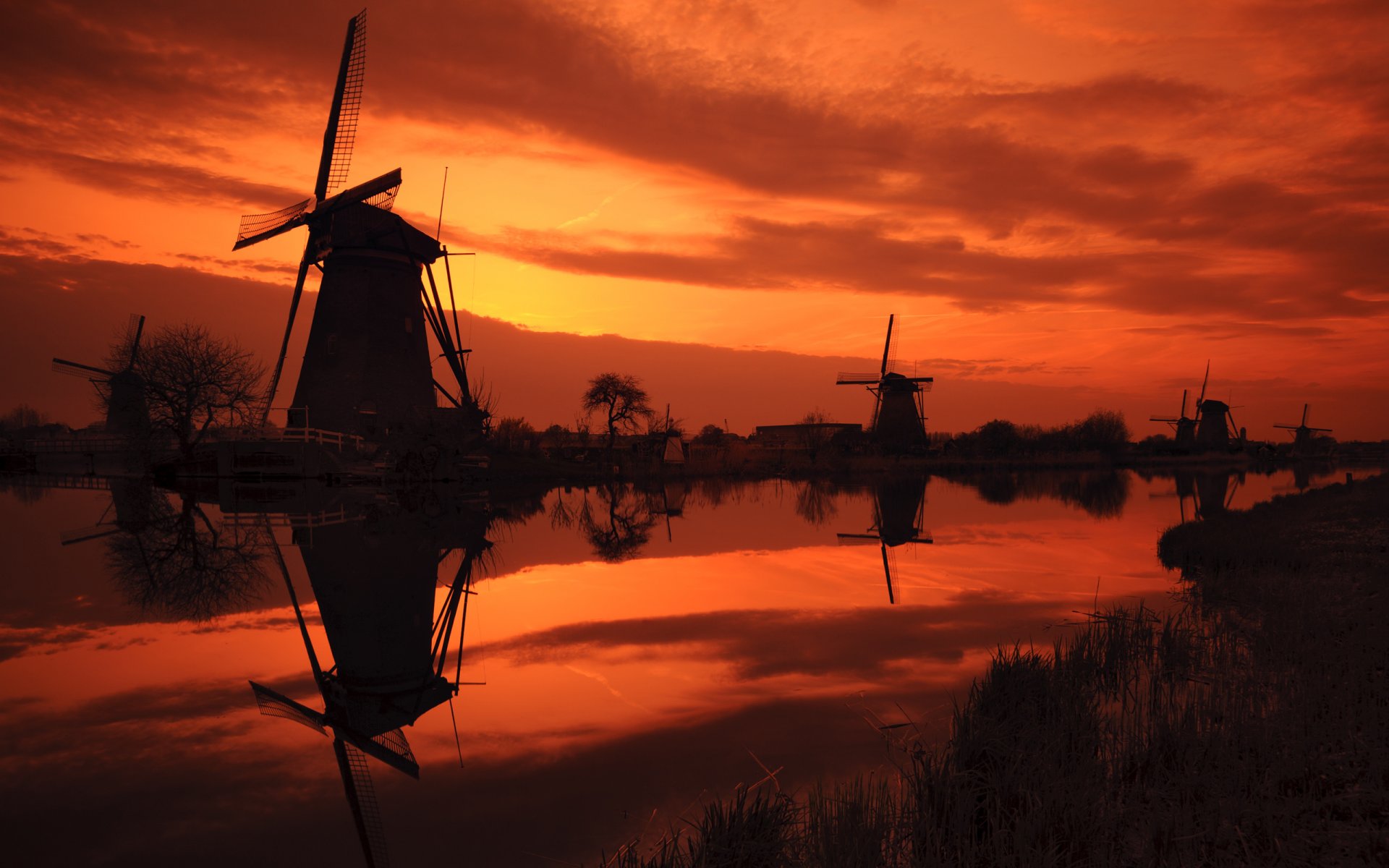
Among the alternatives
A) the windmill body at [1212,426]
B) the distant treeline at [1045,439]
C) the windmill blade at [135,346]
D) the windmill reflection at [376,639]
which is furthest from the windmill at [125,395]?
the windmill body at [1212,426]

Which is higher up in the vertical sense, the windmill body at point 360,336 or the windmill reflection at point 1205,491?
the windmill body at point 360,336

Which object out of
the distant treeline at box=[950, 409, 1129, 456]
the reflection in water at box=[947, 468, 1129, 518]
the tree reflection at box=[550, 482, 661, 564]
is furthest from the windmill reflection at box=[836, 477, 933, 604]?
the distant treeline at box=[950, 409, 1129, 456]

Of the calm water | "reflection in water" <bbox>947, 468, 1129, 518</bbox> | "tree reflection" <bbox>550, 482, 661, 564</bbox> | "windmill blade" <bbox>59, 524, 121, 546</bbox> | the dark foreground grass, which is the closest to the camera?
the dark foreground grass

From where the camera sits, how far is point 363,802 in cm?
504

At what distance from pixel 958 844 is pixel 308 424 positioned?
33.4 metres

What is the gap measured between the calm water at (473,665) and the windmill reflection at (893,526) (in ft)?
0.61

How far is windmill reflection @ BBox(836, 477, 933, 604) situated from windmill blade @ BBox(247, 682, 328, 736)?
8.23 m

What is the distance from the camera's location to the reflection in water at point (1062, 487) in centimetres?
3239

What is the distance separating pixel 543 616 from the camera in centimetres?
1092

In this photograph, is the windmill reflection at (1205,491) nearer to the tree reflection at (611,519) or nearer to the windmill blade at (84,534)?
the tree reflection at (611,519)

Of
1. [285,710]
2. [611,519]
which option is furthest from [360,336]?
[285,710]

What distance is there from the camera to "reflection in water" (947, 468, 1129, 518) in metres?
32.4

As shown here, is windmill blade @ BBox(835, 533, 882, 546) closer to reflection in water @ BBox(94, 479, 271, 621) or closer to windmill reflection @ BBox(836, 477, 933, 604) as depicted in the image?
windmill reflection @ BBox(836, 477, 933, 604)

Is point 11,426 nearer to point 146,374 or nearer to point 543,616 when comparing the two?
point 146,374
